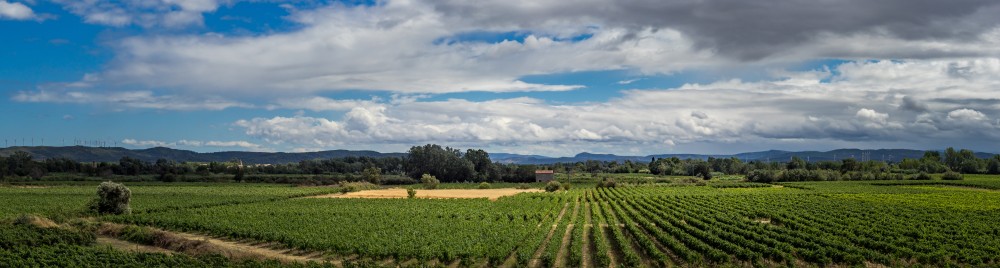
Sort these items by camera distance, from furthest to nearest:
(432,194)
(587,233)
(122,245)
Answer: (432,194)
(587,233)
(122,245)

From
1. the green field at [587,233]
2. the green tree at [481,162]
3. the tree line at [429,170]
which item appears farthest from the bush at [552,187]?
the green tree at [481,162]

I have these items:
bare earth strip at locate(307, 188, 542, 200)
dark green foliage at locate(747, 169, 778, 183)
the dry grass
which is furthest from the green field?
dark green foliage at locate(747, 169, 778, 183)

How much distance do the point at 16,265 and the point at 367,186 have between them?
8036 cm

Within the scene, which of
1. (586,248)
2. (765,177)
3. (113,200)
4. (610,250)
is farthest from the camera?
(765,177)

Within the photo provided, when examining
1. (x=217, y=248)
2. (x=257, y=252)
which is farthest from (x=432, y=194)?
(x=217, y=248)

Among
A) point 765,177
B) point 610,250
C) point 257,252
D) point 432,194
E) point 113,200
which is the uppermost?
point 765,177

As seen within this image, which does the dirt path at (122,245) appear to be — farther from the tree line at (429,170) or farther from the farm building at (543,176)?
the farm building at (543,176)

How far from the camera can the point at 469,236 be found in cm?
3647

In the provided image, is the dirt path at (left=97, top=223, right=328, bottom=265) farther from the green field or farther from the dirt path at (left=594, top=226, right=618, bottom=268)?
the dirt path at (left=594, top=226, right=618, bottom=268)

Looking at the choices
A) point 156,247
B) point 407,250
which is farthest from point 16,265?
point 407,250

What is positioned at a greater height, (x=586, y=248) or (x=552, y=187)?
(x=552, y=187)

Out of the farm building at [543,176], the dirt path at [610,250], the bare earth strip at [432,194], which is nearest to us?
the dirt path at [610,250]

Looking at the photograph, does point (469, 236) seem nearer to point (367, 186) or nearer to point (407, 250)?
point (407, 250)

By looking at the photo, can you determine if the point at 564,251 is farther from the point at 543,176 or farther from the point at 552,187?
the point at 543,176
